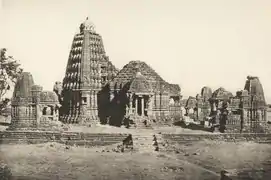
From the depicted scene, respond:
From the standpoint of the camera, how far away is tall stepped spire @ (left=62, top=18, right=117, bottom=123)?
13664mm

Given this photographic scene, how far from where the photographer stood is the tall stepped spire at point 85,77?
1366 cm

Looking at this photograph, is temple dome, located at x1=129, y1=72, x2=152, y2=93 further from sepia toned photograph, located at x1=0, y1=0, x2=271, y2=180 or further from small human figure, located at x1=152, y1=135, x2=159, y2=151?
small human figure, located at x1=152, y1=135, x2=159, y2=151

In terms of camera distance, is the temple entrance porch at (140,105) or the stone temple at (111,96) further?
the temple entrance porch at (140,105)

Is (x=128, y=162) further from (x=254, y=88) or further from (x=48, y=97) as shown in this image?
(x=48, y=97)

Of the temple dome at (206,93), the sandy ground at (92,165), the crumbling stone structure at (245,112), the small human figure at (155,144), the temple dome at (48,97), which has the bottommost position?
the sandy ground at (92,165)

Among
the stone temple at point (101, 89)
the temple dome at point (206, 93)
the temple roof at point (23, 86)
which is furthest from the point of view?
the temple dome at point (206, 93)

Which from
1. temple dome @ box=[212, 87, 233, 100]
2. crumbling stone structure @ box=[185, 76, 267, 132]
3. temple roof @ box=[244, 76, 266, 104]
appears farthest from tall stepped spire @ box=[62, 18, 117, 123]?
temple roof @ box=[244, 76, 266, 104]

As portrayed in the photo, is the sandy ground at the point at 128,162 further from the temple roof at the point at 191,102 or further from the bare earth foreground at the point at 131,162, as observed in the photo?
the temple roof at the point at 191,102

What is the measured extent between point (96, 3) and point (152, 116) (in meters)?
6.68

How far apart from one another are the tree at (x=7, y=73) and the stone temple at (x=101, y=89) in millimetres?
3035

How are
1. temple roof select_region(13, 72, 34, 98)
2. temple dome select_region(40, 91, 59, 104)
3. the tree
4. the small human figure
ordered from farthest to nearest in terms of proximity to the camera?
temple dome select_region(40, 91, 59, 104) → temple roof select_region(13, 72, 34, 98) → the small human figure → the tree

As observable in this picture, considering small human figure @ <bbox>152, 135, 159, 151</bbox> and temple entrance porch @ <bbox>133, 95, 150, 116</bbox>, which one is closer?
small human figure @ <bbox>152, 135, 159, 151</bbox>

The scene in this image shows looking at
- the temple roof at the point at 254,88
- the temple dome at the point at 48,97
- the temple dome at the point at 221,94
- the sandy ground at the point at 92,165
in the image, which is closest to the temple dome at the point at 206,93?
the temple dome at the point at 221,94

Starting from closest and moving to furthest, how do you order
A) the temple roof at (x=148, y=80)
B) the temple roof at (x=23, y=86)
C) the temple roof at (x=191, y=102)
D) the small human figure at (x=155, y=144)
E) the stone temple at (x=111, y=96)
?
the small human figure at (x=155, y=144) → the temple roof at (x=23, y=86) → the stone temple at (x=111, y=96) → the temple roof at (x=148, y=80) → the temple roof at (x=191, y=102)
